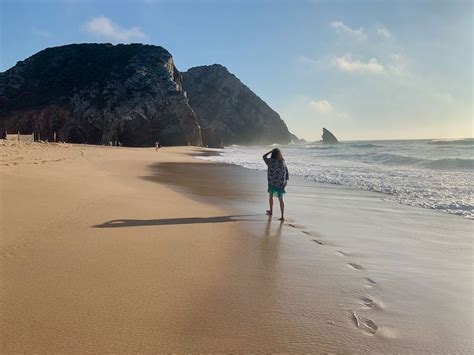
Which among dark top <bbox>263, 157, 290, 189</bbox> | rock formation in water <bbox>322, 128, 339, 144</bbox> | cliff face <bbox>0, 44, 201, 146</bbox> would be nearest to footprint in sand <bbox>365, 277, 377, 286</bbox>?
dark top <bbox>263, 157, 290, 189</bbox>

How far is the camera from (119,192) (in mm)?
8852

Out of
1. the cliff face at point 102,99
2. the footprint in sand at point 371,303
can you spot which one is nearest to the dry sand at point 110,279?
the footprint in sand at point 371,303

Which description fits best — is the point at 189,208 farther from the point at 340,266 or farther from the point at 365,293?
the point at 365,293

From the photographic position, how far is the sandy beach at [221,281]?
251cm

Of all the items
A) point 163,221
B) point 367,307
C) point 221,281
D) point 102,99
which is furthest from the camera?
point 102,99

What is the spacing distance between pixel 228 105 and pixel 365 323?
425 ft

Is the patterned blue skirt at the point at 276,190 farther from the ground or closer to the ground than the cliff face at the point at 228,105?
closer to the ground

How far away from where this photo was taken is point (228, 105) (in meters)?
129

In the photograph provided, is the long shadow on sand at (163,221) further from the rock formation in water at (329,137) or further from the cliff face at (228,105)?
the rock formation in water at (329,137)

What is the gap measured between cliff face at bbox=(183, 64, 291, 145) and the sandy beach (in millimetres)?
119384

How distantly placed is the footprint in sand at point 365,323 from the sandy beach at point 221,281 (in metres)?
0.02

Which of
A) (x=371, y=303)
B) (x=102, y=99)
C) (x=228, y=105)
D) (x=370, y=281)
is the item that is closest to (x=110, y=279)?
(x=371, y=303)

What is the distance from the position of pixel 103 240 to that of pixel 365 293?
131 inches

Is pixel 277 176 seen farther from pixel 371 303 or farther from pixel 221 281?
pixel 371 303
